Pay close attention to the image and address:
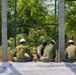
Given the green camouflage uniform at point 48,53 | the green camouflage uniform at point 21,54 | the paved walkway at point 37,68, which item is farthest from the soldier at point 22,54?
the green camouflage uniform at point 48,53

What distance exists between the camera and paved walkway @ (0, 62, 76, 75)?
8672mm

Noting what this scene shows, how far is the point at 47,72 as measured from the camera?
28.8ft

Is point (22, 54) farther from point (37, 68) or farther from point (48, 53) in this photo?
point (48, 53)

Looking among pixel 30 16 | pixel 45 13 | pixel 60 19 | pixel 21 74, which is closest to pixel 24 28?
pixel 30 16

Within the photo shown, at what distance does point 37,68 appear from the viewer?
8789 millimetres

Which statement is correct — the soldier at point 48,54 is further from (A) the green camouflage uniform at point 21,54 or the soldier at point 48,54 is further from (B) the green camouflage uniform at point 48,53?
(A) the green camouflage uniform at point 21,54

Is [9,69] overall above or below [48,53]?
below

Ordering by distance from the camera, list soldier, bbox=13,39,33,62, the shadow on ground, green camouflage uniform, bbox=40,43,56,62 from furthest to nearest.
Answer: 1. green camouflage uniform, bbox=40,43,56,62
2. soldier, bbox=13,39,33,62
3. the shadow on ground

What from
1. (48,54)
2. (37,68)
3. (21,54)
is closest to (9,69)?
(21,54)

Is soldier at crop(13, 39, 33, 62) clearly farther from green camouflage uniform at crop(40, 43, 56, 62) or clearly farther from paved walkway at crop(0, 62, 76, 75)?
green camouflage uniform at crop(40, 43, 56, 62)

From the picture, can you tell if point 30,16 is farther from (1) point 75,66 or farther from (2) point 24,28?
(1) point 75,66

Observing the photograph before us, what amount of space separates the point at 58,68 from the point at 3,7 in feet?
7.92

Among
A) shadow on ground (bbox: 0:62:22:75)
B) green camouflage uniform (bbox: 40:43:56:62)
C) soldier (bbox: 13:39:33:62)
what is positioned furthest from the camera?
green camouflage uniform (bbox: 40:43:56:62)

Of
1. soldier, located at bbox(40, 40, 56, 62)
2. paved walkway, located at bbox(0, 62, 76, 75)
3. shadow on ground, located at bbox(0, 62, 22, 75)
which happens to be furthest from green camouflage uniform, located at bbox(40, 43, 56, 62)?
shadow on ground, located at bbox(0, 62, 22, 75)
